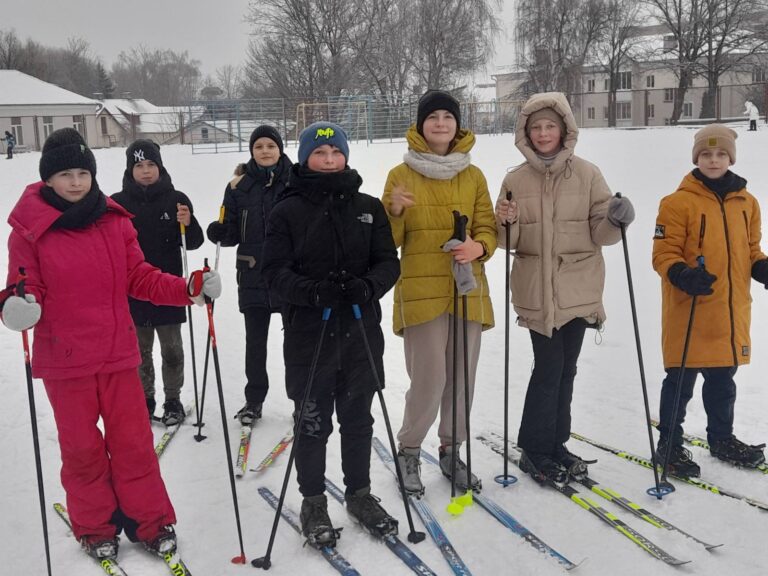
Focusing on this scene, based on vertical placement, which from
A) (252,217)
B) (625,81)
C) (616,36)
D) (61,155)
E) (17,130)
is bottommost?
(252,217)

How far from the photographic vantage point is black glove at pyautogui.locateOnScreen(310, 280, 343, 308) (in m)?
2.71

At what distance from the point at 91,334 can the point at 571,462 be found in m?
2.36

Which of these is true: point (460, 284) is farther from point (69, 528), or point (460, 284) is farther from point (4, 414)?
point (4, 414)

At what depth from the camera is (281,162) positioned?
4.19m

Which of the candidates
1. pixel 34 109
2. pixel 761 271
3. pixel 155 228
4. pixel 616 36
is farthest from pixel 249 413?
pixel 34 109

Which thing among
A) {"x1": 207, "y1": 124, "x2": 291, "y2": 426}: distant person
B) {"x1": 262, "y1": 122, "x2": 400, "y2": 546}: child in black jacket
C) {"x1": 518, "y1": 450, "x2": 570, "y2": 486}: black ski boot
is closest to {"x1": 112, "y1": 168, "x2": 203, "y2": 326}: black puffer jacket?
{"x1": 207, "y1": 124, "x2": 291, "y2": 426}: distant person

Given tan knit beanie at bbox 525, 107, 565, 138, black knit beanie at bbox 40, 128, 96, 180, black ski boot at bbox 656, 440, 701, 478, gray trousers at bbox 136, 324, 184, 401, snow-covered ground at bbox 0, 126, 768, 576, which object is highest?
tan knit beanie at bbox 525, 107, 565, 138

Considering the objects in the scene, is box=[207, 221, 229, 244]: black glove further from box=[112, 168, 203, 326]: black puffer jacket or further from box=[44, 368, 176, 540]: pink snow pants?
box=[44, 368, 176, 540]: pink snow pants

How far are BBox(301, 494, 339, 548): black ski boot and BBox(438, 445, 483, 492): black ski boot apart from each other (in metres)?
0.74

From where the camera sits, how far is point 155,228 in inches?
166

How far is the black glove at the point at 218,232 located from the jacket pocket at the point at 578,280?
2.04m

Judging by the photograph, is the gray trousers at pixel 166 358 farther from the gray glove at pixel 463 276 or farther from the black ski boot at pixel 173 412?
the gray glove at pixel 463 276

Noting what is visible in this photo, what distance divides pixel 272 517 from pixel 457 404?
3.40 feet

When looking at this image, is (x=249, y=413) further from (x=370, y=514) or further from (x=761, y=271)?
(x=761, y=271)
